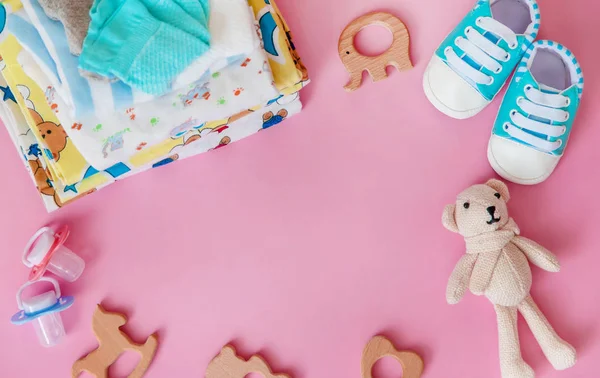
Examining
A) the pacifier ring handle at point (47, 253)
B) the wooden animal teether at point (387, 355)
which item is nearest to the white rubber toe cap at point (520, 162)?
the wooden animal teether at point (387, 355)

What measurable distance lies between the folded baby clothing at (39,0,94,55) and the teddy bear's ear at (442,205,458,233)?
0.72 metres

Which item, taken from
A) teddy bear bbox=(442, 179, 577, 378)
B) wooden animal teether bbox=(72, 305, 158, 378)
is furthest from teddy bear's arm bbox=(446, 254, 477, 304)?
wooden animal teether bbox=(72, 305, 158, 378)

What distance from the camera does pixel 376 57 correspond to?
1.14 m

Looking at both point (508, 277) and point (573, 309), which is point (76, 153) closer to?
point (508, 277)

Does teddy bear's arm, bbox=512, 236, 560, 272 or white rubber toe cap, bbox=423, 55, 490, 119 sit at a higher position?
white rubber toe cap, bbox=423, 55, 490, 119

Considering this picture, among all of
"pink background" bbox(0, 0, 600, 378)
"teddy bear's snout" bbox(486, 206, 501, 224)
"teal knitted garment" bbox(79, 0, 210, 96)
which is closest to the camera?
"teal knitted garment" bbox(79, 0, 210, 96)

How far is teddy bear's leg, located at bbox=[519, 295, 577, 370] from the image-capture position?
1.04 metres

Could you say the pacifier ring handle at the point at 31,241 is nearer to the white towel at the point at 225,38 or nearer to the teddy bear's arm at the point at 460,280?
the white towel at the point at 225,38

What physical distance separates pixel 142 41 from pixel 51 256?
0.52 meters

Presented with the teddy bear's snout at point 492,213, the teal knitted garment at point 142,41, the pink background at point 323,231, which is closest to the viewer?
the teal knitted garment at point 142,41

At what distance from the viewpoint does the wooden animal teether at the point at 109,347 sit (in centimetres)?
114

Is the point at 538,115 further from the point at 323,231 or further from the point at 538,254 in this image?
the point at 323,231

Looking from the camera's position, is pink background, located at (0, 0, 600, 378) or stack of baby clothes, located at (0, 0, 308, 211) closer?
stack of baby clothes, located at (0, 0, 308, 211)

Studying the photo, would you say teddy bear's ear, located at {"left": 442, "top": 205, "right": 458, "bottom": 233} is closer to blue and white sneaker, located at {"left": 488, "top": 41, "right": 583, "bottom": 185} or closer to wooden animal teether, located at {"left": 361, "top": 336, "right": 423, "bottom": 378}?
blue and white sneaker, located at {"left": 488, "top": 41, "right": 583, "bottom": 185}
